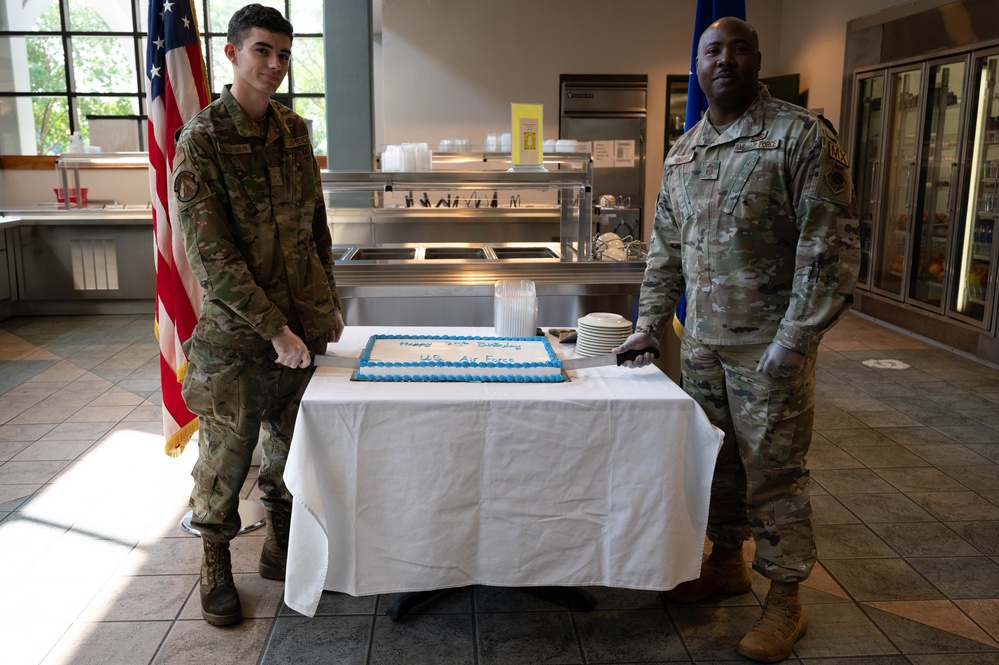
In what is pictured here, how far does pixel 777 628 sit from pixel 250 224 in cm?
171

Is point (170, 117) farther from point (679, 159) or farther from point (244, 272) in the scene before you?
point (679, 159)

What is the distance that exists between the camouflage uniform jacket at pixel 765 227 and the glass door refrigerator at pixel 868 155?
4905 millimetres

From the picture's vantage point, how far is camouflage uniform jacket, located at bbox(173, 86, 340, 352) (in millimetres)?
1985

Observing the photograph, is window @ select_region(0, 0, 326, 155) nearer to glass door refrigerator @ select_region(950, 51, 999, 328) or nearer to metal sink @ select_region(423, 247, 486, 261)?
metal sink @ select_region(423, 247, 486, 261)

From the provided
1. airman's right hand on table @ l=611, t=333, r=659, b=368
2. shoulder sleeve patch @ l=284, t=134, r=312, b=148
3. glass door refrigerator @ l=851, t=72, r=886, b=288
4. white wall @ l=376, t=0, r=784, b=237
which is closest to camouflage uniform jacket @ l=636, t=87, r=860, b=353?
airman's right hand on table @ l=611, t=333, r=659, b=368

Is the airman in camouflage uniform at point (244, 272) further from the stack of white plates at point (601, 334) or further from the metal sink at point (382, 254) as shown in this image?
the metal sink at point (382, 254)

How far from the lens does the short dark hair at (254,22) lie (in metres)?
1.97

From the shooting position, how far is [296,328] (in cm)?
224

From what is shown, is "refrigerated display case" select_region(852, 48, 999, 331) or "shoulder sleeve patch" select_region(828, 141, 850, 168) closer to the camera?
"shoulder sleeve patch" select_region(828, 141, 850, 168)

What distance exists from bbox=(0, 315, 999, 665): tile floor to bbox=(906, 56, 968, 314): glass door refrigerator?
1984 mm

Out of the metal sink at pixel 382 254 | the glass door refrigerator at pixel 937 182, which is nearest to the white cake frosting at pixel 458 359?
the metal sink at pixel 382 254

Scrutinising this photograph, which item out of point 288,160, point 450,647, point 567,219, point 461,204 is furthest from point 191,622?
point 461,204

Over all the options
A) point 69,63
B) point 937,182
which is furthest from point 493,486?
point 69,63

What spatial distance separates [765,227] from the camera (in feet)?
6.37
